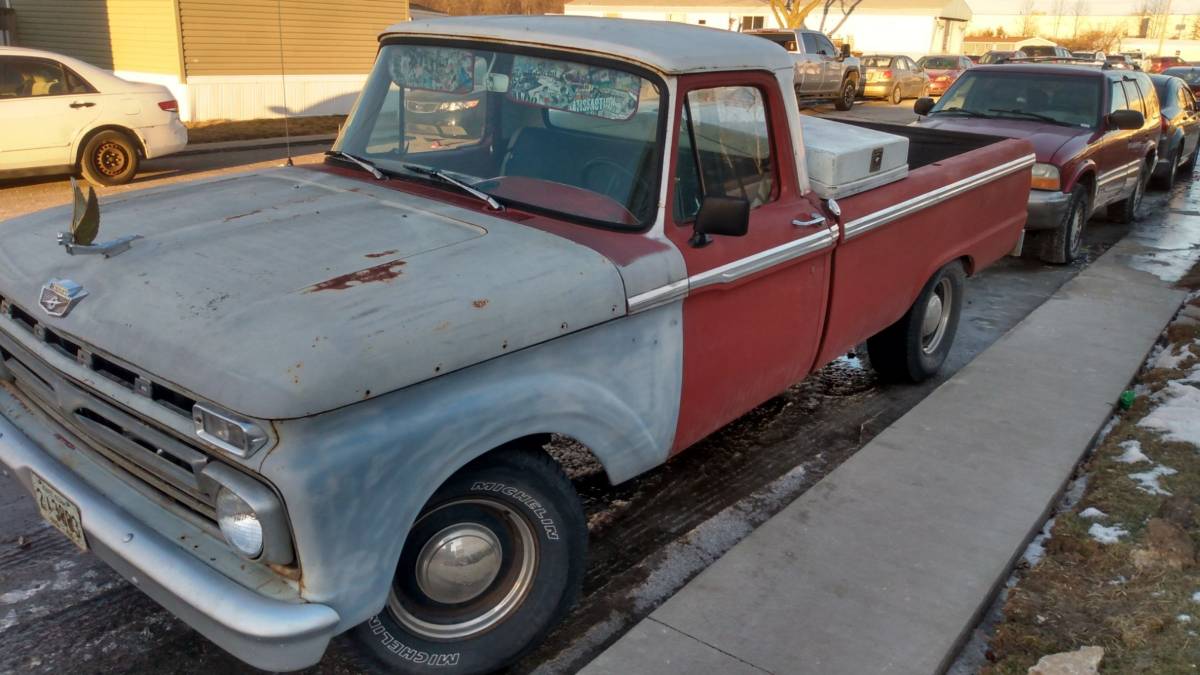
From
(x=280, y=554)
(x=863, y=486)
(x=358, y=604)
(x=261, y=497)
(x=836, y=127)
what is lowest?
(x=863, y=486)

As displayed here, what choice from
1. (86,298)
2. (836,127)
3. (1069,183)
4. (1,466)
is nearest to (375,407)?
(86,298)

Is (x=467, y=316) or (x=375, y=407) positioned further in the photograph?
(x=467, y=316)

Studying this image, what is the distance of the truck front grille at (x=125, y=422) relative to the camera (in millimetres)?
2590

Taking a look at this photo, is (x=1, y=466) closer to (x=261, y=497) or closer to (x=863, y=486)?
(x=261, y=497)

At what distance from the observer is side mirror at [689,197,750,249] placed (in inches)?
131

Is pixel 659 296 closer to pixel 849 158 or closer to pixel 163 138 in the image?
pixel 849 158

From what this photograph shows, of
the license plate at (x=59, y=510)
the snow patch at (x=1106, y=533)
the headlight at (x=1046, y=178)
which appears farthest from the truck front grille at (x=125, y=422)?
the headlight at (x=1046, y=178)

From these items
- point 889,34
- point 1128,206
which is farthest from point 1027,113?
point 889,34

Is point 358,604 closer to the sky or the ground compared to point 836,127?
closer to the ground

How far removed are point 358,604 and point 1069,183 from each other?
8.21 meters

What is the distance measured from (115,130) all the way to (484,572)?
35.2 ft

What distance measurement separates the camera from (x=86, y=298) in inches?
112

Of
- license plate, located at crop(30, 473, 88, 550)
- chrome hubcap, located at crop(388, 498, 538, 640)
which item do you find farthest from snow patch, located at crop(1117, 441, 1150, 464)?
license plate, located at crop(30, 473, 88, 550)

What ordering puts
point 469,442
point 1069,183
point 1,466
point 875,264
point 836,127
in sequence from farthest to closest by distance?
point 1069,183 → point 836,127 → point 875,264 → point 1,466 → point 469,442
